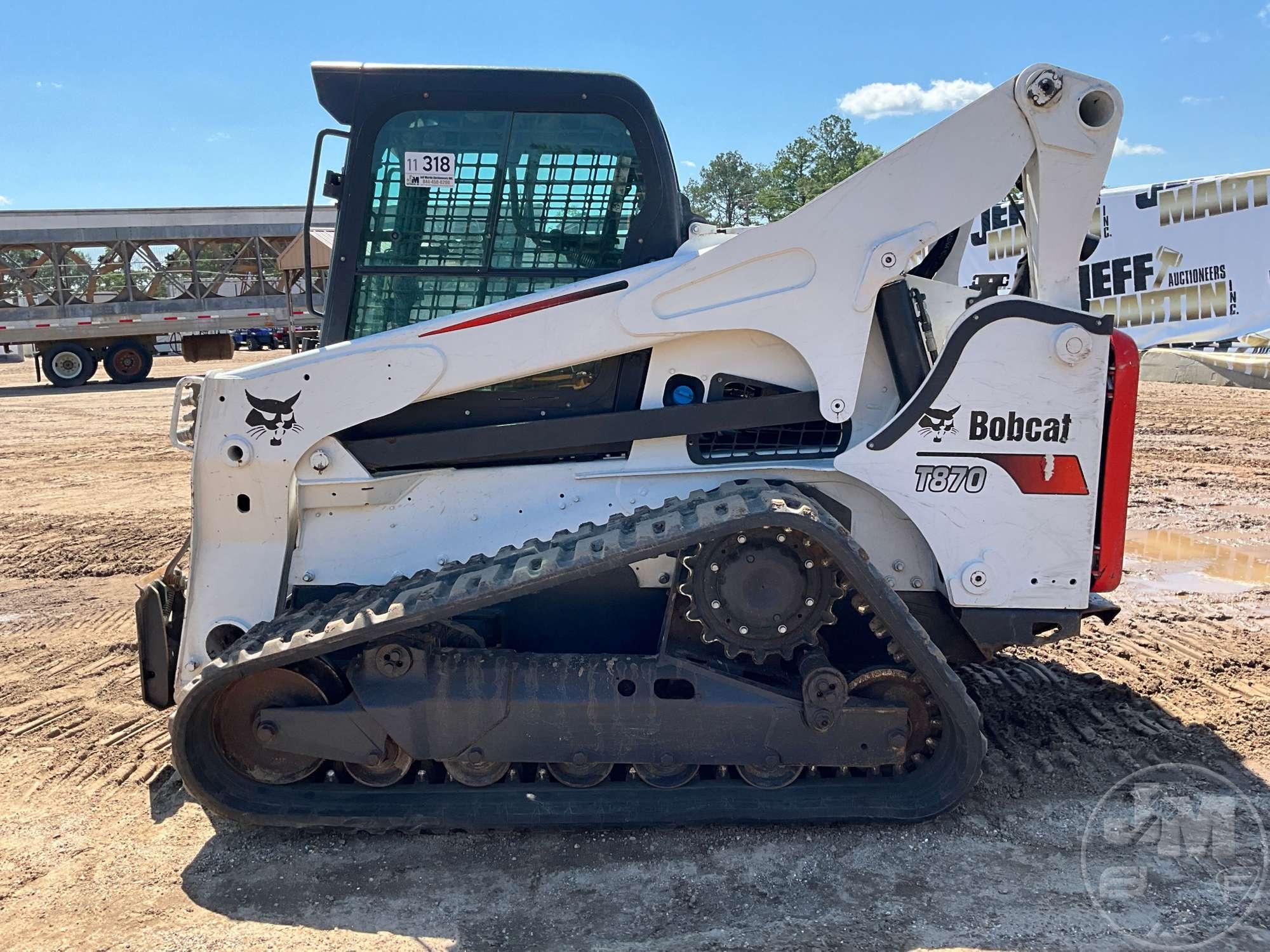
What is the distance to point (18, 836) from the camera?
3.63 m

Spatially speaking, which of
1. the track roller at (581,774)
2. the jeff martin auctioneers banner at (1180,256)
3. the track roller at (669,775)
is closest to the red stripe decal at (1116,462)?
the track roller at (669,775)

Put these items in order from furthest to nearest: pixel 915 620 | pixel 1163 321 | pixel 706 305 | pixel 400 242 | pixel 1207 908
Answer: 1. pixel 1163 321
2. pixel 400 242
3. pixel 706 305
4. pixel 915 620
5. pixel 1207 908

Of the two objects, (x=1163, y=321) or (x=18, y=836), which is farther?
(x=1163, y=321)

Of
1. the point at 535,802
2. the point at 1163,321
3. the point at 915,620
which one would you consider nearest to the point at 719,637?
the point at 915,620

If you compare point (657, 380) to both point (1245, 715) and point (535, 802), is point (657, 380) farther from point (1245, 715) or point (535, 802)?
point (1245, 715)

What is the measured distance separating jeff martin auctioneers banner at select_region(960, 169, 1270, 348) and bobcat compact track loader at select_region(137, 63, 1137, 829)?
12.0 meters

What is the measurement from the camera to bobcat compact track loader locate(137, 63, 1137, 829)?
3.49 m

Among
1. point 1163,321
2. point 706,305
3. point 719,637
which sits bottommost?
point 719,637

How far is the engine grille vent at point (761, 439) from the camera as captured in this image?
3.81 metres

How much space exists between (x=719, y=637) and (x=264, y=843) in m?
1.80

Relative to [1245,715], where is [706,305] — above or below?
above

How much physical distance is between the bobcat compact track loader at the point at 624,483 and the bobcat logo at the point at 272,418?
0.5 inches

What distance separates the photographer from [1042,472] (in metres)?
3.64

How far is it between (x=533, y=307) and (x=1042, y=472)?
197 cm
